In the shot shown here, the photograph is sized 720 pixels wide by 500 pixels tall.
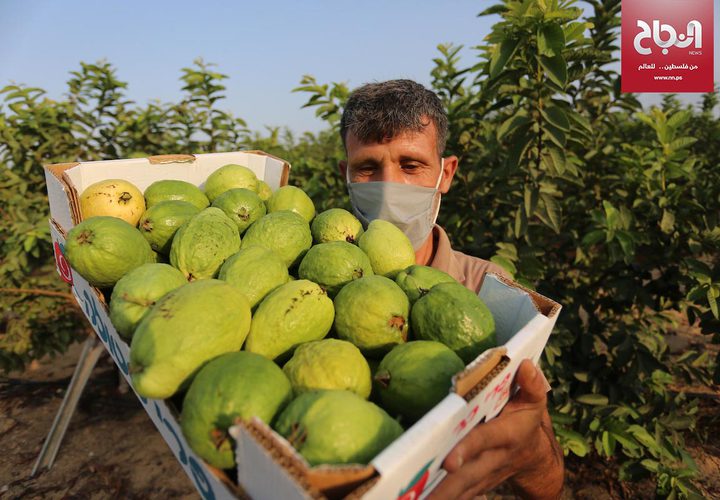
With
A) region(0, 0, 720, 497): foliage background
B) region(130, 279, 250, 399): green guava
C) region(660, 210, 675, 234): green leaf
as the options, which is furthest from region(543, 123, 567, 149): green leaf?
region(130, 279, 250, 399): green guava

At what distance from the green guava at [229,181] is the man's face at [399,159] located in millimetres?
705

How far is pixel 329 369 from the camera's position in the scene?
1139 mm

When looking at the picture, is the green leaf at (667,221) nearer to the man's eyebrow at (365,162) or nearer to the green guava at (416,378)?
the man's eyebrow at (365,162)

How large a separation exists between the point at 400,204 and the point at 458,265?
53cm

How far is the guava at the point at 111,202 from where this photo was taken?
6.27 ft

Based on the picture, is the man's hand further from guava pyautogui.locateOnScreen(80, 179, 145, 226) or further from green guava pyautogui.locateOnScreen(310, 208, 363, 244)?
guava pyautogui.locateOnScreen(80, 179, 145, 226)

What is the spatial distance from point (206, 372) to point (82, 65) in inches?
198

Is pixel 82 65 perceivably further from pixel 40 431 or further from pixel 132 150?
pixel 40 431

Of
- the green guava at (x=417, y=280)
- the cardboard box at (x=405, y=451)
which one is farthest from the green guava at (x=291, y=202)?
the cardboard box at (x=405, y=451)

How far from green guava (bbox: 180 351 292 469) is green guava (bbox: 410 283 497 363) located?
1.68 ft

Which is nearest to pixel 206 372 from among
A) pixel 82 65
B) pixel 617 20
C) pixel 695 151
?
pixel 617 20

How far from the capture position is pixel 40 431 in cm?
445

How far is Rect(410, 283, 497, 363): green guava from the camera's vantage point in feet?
4.34

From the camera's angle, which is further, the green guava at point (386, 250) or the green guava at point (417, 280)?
the green guava at point (386, 250)
